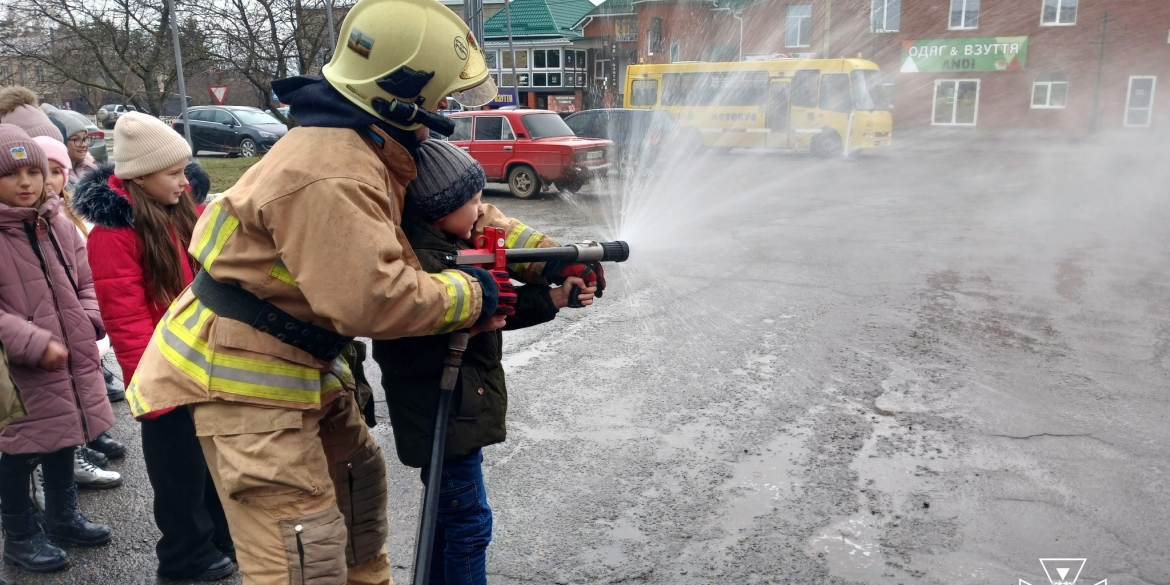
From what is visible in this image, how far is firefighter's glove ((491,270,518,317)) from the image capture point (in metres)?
2.34

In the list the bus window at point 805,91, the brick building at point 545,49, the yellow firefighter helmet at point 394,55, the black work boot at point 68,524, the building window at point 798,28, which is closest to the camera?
the yellow firefighter helmet at point 394,55

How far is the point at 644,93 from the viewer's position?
2577 cm

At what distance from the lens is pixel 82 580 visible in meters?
3.32

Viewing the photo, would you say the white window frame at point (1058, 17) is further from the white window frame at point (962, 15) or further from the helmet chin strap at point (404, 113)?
the helmet chin strap at point (404, 113)

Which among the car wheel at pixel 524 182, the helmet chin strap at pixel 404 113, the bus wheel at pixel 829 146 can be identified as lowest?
the car wheel at pixel 524 182

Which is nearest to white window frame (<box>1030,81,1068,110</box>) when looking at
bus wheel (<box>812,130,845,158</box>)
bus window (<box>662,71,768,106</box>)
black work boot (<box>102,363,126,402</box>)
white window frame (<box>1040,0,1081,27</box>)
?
white window frame (<box>1040,0,1081,27</box>)

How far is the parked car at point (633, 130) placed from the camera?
1738 centimetres

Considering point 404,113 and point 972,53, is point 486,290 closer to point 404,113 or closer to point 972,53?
point 404,113

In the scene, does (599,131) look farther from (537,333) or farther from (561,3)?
(561,3)

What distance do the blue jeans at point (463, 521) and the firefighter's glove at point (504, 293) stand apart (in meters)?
0.48

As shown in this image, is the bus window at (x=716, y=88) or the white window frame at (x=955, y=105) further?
the white window frame at (x=955, y=105)

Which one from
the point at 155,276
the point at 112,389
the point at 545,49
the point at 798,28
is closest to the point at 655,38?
the point at 798,28

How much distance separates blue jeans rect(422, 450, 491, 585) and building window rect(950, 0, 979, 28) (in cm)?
3555

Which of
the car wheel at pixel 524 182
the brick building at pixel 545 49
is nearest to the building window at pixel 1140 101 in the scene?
the brick building at pixel 545 49
